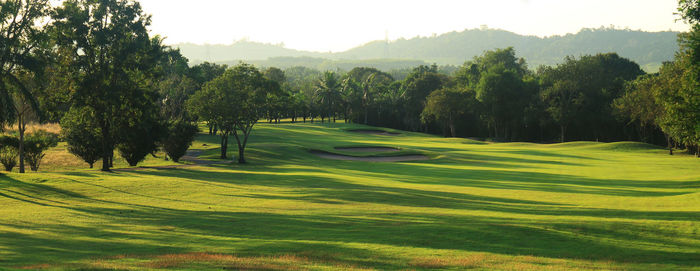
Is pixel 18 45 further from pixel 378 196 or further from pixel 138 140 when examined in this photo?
pixel 378 196

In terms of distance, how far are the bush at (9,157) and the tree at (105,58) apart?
361 inches

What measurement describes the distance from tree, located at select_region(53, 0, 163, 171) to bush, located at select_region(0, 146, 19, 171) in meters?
9.17

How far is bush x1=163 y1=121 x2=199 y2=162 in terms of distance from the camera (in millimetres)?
46406

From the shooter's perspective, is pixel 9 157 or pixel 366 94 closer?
pixel 9 157

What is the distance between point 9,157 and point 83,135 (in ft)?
20.8

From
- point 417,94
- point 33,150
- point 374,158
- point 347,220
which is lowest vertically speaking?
point 374,158

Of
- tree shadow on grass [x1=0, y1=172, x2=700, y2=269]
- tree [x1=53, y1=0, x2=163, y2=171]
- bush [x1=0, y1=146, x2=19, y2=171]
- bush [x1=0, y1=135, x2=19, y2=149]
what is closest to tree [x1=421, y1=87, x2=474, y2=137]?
tree [x1=53, y1=0, x2=163, y2=171]

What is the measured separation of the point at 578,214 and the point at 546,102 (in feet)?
253

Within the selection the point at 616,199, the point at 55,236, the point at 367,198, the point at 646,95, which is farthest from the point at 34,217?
the point at 646,95

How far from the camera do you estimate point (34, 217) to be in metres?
19.9

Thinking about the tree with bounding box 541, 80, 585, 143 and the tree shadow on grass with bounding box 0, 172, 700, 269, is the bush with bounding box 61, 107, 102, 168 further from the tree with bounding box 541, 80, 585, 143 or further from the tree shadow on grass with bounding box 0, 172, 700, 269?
the tree with bounding box 541, 80, 585, 143

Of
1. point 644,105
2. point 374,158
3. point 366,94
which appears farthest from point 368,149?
point 366,94

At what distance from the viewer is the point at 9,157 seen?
41.5 m

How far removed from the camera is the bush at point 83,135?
125 feet
